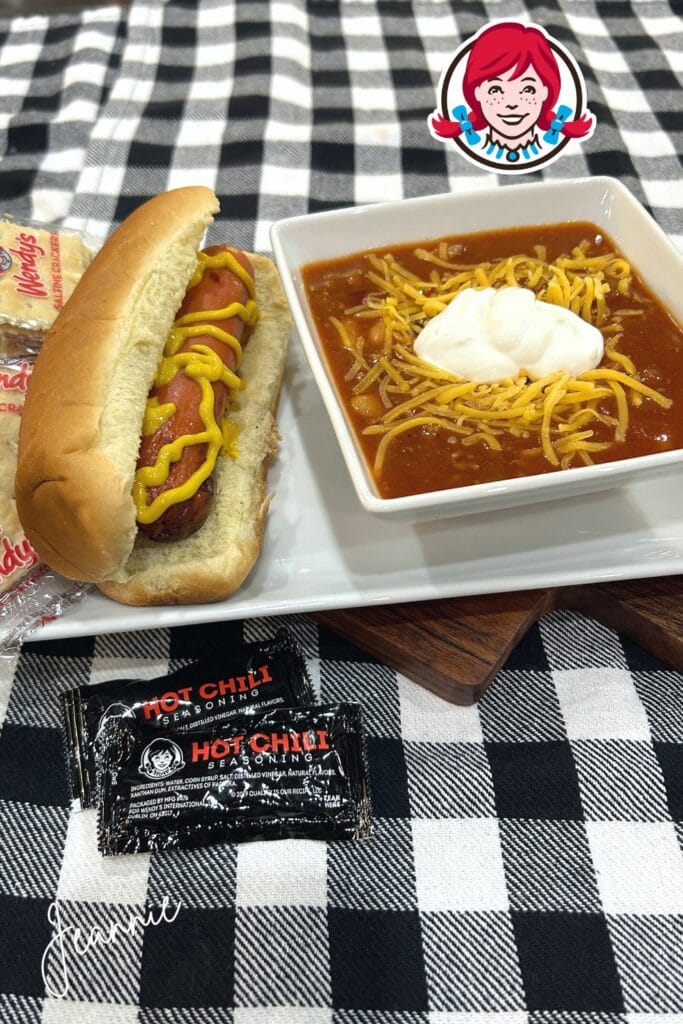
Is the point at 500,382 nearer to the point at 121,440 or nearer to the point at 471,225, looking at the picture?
the point at 471,225

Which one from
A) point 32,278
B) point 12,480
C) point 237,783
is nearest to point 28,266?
point 32,278

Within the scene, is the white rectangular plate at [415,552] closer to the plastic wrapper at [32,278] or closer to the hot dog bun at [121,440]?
the hot dog bun at [121,440]

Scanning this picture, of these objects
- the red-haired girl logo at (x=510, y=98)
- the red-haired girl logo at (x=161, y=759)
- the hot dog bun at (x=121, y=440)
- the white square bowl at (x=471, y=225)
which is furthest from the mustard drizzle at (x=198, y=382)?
the red-haired girl logo at (x=510, y=98)

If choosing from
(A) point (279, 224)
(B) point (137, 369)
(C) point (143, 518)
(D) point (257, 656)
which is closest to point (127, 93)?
(A) point (279, 224)

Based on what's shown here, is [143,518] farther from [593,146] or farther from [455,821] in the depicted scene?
[593,146]

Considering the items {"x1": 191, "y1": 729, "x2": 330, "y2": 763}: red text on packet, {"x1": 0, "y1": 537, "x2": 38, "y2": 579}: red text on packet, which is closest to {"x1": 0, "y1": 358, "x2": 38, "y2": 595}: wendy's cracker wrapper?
{"x1": 0, "y1": 537, "x2": 38, "y2": 579}: red text on packet

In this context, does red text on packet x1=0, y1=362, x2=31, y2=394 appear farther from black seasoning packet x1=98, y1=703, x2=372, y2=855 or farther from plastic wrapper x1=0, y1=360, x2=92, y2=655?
black seasoning packet x1=98, y1=703, x2=372, y2=855
